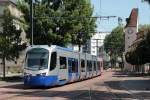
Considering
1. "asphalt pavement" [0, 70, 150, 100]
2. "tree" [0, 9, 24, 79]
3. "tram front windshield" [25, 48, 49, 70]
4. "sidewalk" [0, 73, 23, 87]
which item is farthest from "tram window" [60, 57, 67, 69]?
"tree" [0, 9, 24, 79]

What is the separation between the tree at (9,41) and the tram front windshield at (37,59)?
16.6 m

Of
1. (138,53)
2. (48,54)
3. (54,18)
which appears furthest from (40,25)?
(138,53)

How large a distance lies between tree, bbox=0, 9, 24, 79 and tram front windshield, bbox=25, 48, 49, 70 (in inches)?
652

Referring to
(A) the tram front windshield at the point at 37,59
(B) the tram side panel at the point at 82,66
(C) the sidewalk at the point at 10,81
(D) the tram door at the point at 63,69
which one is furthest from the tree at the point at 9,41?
(A) the tram front windshield at the point at 37,59

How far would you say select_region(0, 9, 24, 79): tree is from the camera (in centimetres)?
5384

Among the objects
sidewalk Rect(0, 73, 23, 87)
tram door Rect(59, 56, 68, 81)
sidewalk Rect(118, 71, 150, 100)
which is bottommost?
sidewalk Rect(118, 71, 150, 100)

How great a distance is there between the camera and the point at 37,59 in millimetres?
37125

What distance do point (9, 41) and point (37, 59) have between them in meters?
19.1

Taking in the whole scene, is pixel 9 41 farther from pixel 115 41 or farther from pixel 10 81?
pixel 115 41

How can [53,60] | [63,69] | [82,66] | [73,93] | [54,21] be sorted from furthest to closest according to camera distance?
[54,21], [82,66], [63,69], [53,60], [73,93]

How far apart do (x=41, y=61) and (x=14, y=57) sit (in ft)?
61.9

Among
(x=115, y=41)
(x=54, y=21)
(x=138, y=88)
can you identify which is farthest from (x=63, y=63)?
(x=115, y=41)

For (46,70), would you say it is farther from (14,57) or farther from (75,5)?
(75,5)

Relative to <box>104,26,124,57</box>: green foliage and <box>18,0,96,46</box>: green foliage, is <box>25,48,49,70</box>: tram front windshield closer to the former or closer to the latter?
<box>18,0,96,46</box>: green foliage
